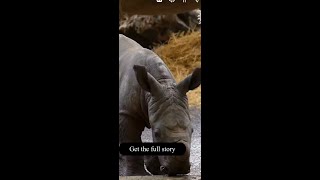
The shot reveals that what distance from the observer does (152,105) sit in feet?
8.18

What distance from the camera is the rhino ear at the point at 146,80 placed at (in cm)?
247

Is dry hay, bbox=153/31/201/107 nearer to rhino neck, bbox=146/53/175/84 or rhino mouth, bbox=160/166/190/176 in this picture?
rhino neck, bbox=146/53/175/84

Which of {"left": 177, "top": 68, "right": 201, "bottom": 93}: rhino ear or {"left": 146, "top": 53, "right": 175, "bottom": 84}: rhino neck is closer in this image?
{"left": 177, "top": 68, "right": 201, "bottom": 93}: rhino ear

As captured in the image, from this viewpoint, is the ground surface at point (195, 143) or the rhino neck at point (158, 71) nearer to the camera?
the ground surface at point (195, 143)

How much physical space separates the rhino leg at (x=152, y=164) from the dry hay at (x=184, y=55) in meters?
0.22

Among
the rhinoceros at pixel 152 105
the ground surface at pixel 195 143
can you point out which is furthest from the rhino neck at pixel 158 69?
the ground surface at pixel 195 143

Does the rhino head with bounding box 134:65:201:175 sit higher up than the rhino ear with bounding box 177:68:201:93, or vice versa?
the rhino ear with bounding box 177:68:201:93

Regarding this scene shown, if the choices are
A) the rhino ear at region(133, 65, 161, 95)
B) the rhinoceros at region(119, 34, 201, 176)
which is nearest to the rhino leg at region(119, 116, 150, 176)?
the rhinoceros at region(119, 34, 201, 176)

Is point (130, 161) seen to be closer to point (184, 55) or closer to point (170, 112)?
point (170, 112)

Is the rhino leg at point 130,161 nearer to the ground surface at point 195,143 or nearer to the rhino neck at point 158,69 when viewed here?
the ground surface at point 195,143

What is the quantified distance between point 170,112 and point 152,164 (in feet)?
0.59

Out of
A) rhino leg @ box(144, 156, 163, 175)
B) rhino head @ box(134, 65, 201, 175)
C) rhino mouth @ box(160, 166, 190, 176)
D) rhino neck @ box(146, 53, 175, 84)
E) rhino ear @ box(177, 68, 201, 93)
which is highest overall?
rhino neck @ box(146, 53, 175, 84)

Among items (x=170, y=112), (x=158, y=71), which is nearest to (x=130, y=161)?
(x=170, y=112)

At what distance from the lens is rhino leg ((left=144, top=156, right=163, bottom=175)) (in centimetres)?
243
